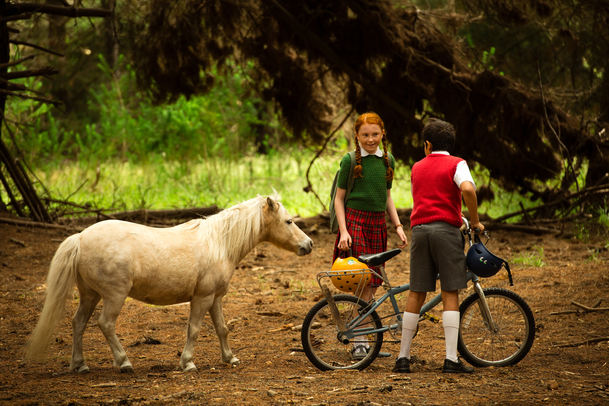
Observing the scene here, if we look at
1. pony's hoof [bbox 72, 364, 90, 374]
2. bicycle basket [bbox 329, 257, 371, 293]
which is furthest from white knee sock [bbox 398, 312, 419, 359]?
pony's hoof [bbox 72, 364, 90, 374]

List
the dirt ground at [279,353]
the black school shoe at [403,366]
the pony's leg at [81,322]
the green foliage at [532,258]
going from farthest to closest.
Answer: the green foliage at [532,258] < the pony's leg at [81,322] < the black school shoe at [403,366] < the dirt ground at [279,353]

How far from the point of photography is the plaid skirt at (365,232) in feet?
13.3

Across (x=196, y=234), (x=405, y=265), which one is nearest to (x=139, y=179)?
(x=405, y=265)

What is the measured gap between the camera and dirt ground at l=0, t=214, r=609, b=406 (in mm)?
3141

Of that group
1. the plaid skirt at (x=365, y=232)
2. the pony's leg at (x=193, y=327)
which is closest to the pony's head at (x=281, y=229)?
the plaid skirt at (x=365, y=232)

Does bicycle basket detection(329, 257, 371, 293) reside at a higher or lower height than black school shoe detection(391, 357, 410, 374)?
higher

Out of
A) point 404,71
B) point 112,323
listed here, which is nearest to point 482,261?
point 112,323

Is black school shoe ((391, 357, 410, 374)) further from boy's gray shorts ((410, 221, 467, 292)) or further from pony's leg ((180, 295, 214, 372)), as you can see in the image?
pony's leg ((180, 295, 214, 372))

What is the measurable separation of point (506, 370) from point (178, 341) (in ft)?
8.63

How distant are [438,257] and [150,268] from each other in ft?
6.30

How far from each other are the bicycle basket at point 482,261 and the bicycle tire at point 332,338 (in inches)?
28.7

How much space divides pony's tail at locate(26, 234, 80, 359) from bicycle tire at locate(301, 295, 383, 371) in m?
1.59

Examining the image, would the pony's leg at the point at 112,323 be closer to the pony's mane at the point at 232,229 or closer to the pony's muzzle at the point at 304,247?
the pony's mane at the point at 232,229

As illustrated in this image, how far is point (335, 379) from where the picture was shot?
11.5 feet
